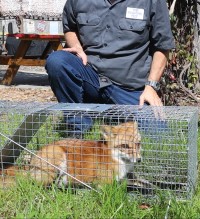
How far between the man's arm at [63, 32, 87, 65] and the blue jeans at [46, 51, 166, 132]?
33mm

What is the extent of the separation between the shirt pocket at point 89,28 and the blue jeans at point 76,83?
0.58 feet

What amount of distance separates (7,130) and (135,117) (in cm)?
81

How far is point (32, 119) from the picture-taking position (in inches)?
100

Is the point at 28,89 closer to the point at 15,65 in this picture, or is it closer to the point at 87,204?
the point at 15,65

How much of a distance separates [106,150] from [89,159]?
0.10 metres

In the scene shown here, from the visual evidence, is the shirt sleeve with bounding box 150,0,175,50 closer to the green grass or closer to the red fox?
the red fox

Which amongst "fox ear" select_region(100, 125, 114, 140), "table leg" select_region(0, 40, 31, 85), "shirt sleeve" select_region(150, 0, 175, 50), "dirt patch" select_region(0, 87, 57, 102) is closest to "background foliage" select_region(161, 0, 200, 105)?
"shirt sleeve" select_region(150, 0, 175, 50)

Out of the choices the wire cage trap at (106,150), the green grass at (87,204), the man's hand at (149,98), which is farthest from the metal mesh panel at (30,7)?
the green grass at (87,204)

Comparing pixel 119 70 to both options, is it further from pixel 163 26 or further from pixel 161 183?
pixel 161 183

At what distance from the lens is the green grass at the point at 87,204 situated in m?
2.17

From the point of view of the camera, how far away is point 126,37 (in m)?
3.38

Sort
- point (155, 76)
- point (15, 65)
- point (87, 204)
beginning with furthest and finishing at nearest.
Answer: point (15, 65) → point (155, 76) → point (87, 204)

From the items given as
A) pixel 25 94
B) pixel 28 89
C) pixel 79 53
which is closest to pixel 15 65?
pixel 28 89

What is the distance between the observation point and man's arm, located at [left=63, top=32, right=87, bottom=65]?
335 cm
